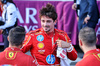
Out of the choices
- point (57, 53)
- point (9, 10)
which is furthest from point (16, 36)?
point (9, 10)

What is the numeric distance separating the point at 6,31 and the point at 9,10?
46 cm

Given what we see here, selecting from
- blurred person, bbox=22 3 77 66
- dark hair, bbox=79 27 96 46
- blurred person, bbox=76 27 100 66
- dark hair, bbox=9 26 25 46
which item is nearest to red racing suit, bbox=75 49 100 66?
blurred person, bbox=76 27 100 66

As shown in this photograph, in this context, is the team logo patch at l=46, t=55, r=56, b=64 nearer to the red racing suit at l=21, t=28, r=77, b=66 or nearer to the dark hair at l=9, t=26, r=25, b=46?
the red racing suit at l=21, t=28, r=77, b=66

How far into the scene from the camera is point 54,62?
112 inches

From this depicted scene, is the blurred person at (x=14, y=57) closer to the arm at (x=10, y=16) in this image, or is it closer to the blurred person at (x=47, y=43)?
the blurred person at (x=47, y=43)

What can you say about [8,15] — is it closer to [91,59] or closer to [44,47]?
[44,47]

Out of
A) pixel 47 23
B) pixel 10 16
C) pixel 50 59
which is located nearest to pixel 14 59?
pixel 50 59

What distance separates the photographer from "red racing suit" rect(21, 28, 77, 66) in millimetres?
2834

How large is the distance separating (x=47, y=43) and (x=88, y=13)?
2.00m

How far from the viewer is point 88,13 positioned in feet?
15.1

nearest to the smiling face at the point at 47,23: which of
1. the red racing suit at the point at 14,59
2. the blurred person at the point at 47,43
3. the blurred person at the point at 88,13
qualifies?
the blurred person at the point at 47,43

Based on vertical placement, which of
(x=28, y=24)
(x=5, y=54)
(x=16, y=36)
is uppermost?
(x=16, y=36)

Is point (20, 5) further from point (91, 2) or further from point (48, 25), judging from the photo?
point (48, 25)

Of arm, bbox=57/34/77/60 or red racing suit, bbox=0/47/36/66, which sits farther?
arm, bbox=57/34/77/60
